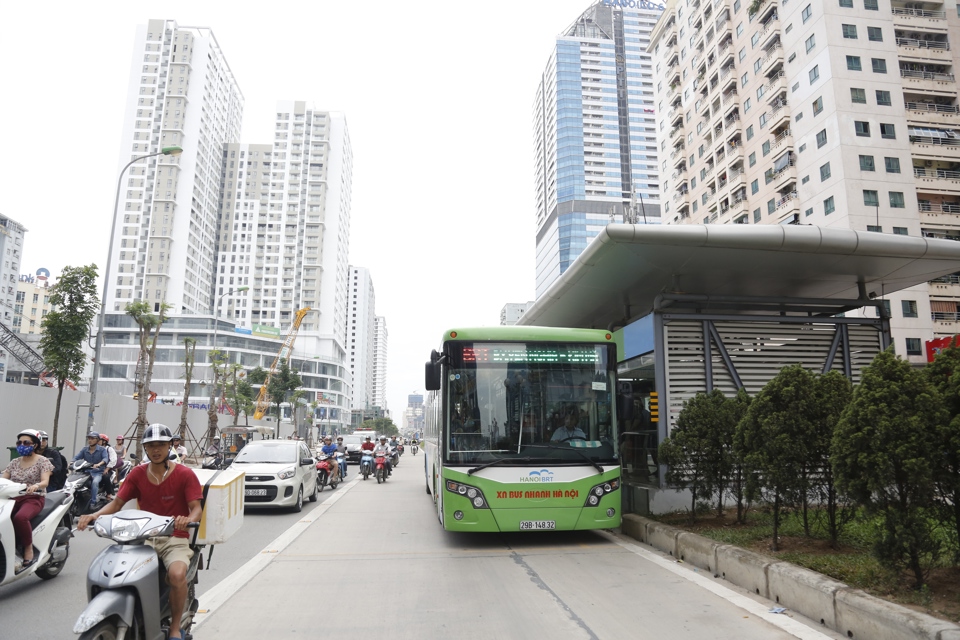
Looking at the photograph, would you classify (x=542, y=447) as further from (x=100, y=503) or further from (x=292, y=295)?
(x=292, y=295)

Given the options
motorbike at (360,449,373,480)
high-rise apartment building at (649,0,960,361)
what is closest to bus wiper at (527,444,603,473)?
motorbike at (360,449,373,480)

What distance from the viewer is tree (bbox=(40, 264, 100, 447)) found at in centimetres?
1909

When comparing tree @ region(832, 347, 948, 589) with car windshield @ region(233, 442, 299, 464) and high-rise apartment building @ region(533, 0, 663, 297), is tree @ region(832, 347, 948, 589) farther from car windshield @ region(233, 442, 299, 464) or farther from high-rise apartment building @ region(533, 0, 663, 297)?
high-rise apartment building @ region(533, 0, 663, 297)

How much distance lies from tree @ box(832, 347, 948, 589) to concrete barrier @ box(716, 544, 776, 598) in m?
1.27

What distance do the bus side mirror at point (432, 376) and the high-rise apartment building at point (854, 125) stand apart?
38880 millimetres

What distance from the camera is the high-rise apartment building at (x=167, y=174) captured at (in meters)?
114

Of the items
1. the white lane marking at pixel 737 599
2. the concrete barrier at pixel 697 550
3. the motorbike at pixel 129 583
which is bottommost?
the white lane marking at pixel 737 599

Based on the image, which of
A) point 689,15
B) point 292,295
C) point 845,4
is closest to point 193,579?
point 845,4

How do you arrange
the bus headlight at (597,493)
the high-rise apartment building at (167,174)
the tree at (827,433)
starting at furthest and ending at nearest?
1. the high-rise apartment building at (167,174)
2. the bus headlight at (597,493)
3. the tree at (827,433)

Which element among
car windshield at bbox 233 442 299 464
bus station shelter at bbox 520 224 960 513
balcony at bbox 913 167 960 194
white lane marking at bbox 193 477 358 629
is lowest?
white lane marking at bbox 193 477 358 629

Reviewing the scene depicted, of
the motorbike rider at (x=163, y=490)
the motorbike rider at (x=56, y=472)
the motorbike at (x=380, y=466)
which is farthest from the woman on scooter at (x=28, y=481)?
the motorbike at (x=380, y=466)

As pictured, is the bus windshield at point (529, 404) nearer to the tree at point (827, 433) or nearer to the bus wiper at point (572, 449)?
the bus wiper at point (572, 449)

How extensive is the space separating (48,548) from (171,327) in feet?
353

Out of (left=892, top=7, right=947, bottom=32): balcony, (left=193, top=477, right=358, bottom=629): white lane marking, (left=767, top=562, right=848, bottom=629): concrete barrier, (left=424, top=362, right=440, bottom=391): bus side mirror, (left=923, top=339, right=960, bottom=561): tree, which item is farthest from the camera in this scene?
(left=892, top=7, right=947, bottom=32): balcony
